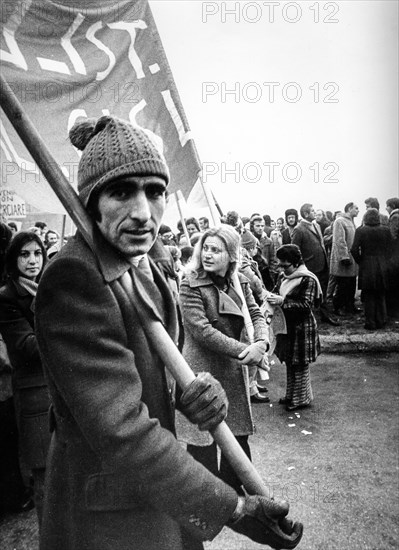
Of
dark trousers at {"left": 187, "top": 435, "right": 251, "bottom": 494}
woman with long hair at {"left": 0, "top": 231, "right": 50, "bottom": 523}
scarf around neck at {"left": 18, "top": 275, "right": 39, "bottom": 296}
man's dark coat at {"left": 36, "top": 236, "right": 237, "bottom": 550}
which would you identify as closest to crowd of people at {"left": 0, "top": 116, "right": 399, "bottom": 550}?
man's dark coat at {"left": 36, "top": 236, "right": 237, "bottom": 550}

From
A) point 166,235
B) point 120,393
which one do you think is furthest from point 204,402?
point 166,235

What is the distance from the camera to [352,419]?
4539 millimetres

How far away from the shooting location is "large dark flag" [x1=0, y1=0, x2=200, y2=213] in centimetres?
368

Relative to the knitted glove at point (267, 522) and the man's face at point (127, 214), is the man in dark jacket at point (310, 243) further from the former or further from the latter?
the man's face at point (127, 214)

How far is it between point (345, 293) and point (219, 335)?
20.3ft

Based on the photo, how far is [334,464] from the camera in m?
3.67

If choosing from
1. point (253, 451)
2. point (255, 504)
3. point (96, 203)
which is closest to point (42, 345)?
point (96, 203)

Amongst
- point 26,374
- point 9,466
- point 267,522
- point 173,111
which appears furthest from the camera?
point 173,111

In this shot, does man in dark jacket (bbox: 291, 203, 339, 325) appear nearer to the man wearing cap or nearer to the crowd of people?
the crowd of people

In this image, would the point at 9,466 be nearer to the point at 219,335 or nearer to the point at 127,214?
the point at 219,335

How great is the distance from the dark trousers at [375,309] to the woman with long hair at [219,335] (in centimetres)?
482

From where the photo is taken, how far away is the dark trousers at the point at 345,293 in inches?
328

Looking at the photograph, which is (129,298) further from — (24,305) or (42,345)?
(24,305)

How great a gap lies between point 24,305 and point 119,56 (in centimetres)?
289
